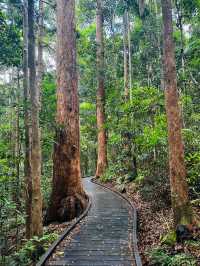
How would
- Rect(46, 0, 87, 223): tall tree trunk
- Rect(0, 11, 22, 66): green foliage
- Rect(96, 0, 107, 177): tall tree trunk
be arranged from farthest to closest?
1. Rect(96, 0, 107, 177): tall tree trunk
2. Rect(46, 0, 87, 223): tall tree trunk
3. Rect(0, 11, 22, 66): green foliage

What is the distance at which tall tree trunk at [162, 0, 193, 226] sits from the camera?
299 inches

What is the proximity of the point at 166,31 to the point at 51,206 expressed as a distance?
22.2 ft

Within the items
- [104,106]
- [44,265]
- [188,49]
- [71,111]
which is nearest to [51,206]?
[71,111]

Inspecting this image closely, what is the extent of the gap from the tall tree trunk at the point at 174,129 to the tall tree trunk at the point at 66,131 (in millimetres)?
4488

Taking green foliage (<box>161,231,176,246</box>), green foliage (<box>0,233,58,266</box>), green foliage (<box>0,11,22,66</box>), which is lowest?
green foliage (<box>0,233,58,266</box>)

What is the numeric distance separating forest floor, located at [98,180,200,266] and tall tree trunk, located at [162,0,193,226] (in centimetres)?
77

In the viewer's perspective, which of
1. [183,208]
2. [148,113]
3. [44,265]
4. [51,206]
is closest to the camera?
[44,265]

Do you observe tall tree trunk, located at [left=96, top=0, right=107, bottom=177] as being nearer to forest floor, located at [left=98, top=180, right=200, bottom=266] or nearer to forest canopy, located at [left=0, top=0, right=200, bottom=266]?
forest canopy, located at [left=0, top=0, right=200, bottom=266]

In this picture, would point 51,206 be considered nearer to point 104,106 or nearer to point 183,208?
point 183,208

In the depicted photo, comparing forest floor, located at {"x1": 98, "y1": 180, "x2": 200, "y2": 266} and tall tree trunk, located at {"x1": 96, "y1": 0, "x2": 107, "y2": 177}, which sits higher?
tall tree trunk, located at {"x1": 96, "y1": 0, "x2": 107, "y2": 177}

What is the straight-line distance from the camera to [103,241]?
314 inches

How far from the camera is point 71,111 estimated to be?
12.2 m

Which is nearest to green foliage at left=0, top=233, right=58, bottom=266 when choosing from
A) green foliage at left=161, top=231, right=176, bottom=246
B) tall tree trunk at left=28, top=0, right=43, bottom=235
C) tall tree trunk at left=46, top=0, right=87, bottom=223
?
tall tree trunk at left=28, top=0, right=43, bottom=235

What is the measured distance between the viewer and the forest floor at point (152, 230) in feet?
22.8
